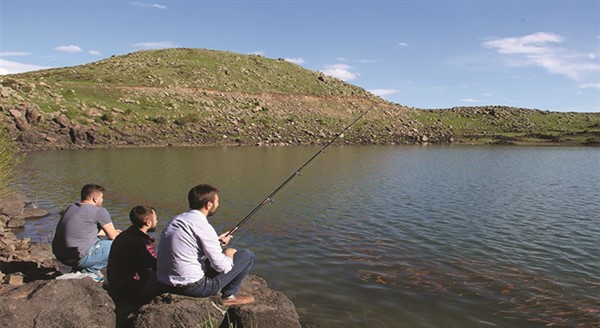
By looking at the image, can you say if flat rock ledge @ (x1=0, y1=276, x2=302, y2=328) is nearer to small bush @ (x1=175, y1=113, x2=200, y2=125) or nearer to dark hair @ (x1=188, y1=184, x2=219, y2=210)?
dark hair @ (x1=188, y1=184, x2=219, y2=210)

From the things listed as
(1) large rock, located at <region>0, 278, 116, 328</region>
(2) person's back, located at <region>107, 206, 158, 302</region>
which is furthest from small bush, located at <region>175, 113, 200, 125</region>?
(1) large rock, located at <region>0, 278, 116, 328</region>

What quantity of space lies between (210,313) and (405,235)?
9.97 metres

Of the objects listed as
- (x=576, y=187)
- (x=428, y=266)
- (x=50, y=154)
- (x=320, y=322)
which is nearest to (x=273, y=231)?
(x=428, y=266)

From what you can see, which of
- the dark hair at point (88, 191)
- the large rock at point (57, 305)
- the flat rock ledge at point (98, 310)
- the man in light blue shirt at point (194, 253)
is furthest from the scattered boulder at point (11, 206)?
the man in light blue shirt at point (194, 253)

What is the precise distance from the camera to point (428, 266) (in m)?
12.5

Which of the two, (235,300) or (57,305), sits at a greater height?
(57,305)

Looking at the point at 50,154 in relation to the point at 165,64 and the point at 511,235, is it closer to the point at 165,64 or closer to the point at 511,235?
the point at 511,235

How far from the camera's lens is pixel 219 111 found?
81.8 m

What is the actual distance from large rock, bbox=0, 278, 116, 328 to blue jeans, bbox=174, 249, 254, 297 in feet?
4.08

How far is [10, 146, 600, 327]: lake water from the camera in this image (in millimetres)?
9828

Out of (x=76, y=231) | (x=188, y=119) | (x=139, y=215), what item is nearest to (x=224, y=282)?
(x=139, y=215)

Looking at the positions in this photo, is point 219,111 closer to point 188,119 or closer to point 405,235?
point 188,119

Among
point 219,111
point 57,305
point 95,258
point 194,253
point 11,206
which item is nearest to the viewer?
point 57,305

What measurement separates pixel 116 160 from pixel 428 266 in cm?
3666
